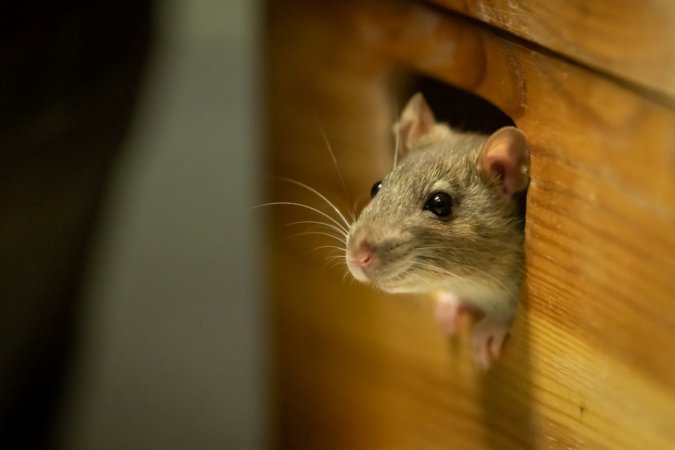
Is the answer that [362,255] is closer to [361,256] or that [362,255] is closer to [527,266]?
[361,256]

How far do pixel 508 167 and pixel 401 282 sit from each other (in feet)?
0.50

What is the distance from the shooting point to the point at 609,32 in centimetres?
62

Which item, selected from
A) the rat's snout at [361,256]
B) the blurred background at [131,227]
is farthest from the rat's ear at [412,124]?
the blurred background at [131,227]

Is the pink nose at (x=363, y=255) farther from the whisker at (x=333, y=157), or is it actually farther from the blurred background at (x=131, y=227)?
the blurred background at (x=131, y=227)

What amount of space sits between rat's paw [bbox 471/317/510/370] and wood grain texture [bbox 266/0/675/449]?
0.6 inches

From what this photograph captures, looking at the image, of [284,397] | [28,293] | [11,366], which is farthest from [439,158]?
[11,366]

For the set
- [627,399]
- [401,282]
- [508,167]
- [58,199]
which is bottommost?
[627,399]

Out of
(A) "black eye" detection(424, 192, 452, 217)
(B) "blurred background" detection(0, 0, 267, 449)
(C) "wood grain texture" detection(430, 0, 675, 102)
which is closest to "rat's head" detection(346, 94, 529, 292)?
(A) "black eye" detection(424, 192, 452, 217)

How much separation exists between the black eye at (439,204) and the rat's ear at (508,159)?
46 millimetres

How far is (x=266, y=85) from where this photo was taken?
1.23 m

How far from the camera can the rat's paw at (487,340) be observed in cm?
88

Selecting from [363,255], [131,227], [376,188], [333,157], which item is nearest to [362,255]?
[363,255]

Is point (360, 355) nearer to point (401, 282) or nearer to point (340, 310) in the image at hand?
point (340, 310)

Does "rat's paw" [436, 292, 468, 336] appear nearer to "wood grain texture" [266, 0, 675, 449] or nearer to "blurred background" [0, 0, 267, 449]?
"wood grain texture" [266, 0, 675, 449]
